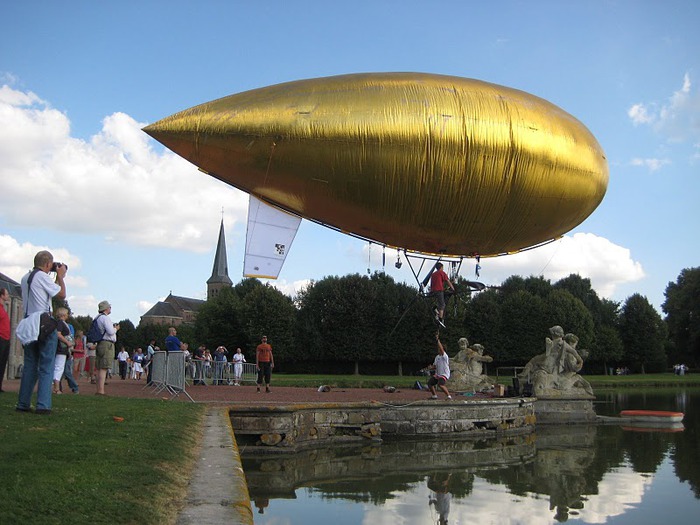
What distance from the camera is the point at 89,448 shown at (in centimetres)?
758

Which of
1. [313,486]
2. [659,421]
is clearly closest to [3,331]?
[313,486]

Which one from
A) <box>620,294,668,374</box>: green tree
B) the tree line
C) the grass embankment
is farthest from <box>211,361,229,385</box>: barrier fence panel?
<box>620,294,668,374</box>: green tree

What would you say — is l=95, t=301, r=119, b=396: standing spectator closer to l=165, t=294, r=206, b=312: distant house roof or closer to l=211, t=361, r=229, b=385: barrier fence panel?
l=211, t=361, r=229, b=385: barrier fence panel

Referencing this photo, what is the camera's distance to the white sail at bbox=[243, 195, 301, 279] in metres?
18.1

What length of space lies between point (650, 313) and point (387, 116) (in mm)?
74850

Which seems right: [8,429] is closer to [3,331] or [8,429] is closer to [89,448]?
[89,448]

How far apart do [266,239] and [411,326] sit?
49619 millimetres

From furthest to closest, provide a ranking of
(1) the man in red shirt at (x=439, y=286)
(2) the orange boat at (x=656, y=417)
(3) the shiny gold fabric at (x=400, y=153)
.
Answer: (2) the orange boat at (x=656, y=417) < (1) the man in red shirt at (x=439, y=286) < (3) the shiny gold fabric at (x=400, y=153)

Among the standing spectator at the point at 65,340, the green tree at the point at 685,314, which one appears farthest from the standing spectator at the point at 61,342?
the green tree at the point at 685,314

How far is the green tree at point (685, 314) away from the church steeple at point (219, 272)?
Answer: 354 feet

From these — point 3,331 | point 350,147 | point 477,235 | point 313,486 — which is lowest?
Answer: point 313,486

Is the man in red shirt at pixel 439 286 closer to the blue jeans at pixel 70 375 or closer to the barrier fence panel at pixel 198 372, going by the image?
the barrier fence panel at pixel 198 372

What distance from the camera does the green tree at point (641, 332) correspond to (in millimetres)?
81812

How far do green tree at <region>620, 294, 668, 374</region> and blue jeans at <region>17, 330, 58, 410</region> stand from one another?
81.7m
